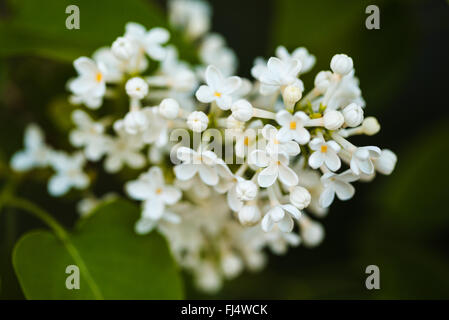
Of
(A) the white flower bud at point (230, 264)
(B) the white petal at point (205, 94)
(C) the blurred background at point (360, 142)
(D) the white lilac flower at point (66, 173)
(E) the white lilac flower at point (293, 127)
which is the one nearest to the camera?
(E) the white lilac flower at point (293, 127)

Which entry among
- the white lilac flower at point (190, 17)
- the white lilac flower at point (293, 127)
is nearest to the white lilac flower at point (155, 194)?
the white lilac flower at point (293, 127)

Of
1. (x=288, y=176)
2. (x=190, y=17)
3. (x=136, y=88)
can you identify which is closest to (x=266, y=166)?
(x=288, y=176)

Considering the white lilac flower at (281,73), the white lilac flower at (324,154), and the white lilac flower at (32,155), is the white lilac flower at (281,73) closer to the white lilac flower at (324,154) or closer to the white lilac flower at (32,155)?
the white lilac flower at (324,154)

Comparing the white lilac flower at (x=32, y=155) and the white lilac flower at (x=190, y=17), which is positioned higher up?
the white lilac flower at (x=190, y=17)

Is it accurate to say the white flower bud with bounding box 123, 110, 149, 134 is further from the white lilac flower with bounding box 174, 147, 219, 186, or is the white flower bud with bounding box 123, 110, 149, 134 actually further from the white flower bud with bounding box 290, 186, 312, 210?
the white flower bud with bounding box 290, 186, 312, 210

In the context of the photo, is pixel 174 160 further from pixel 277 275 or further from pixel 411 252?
pixel 411 252

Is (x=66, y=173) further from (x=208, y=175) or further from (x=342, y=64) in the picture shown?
(x=342, y=64)
